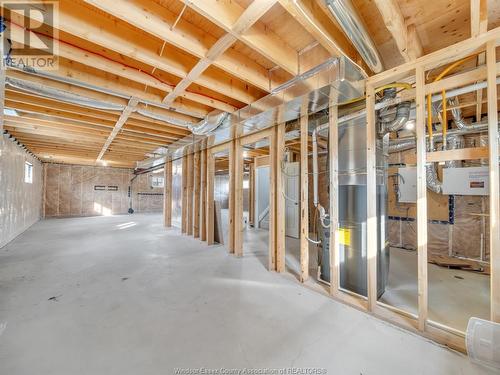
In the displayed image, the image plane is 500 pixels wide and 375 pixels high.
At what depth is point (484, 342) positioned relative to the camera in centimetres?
141

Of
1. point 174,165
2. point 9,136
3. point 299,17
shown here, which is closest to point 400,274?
point 299,17

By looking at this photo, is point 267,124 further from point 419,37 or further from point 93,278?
point 93,278

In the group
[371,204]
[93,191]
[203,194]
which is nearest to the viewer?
[371,204]

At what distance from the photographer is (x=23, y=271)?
9.27ft

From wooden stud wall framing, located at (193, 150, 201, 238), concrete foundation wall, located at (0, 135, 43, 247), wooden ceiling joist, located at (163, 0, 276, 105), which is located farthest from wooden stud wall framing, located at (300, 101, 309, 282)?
concrete foundation wall, located at (0, 135, 43, 247)

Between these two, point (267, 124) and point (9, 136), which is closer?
point (267, 124)

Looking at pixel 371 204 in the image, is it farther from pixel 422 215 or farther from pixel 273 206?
pixel 273 206

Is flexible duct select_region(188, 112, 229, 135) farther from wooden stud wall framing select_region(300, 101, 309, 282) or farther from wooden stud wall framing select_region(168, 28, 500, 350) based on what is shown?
wooden stud wall framing select_region(300, 101, 309, 282)

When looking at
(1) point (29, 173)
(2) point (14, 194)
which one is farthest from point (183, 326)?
(1) point (29, 173)

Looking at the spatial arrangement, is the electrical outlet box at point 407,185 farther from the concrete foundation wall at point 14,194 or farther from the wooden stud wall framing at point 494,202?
the concrete foundation wall at point 14,194

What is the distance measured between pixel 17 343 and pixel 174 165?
4944 millimetres

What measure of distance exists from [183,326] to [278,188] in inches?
75.6

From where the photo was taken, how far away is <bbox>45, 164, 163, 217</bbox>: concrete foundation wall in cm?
844

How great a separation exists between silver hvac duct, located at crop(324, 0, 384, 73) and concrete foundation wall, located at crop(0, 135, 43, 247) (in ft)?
15.4
